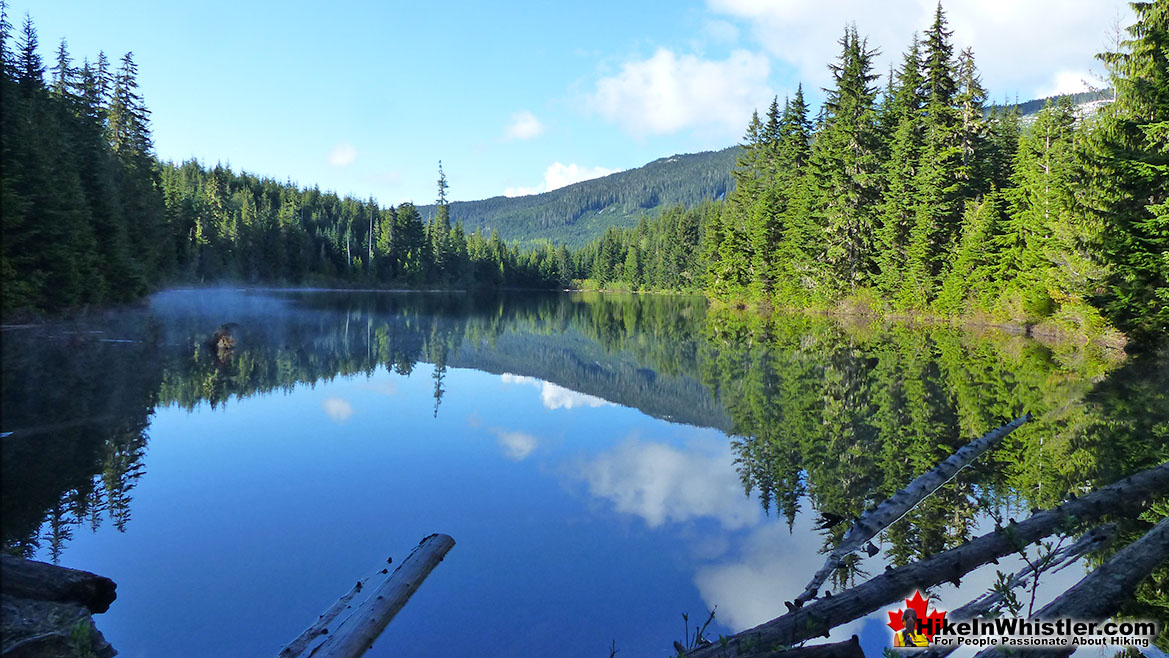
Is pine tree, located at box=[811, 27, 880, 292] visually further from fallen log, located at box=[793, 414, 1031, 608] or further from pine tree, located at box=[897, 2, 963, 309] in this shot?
fallen log, located at box=[793, 414, 1031, 608]

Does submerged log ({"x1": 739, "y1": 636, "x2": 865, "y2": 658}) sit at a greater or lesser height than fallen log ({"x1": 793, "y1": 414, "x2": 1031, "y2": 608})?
greater

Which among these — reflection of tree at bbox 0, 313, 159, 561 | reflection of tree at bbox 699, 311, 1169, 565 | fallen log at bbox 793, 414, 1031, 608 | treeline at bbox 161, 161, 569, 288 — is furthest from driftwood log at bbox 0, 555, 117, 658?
treeline at bbox 161, 161, 569, 288

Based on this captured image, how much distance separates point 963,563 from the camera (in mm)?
4535

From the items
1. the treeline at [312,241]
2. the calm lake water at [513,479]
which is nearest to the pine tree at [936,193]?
the calm lake water at [513,479]

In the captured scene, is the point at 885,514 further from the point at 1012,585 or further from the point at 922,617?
the point at 922,617

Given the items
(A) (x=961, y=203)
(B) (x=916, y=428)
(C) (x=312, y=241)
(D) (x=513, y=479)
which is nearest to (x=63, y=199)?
(D) (x=513, y=479)

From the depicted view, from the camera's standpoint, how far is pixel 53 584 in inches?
169

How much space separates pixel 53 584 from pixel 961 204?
3911cm

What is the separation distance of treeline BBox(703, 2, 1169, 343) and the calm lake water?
17.9 ft

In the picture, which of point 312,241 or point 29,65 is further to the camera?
point 312,241

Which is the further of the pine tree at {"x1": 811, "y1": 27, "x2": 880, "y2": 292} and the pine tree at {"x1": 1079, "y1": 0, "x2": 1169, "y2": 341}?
the pine tree at {"x1": 811, "y1": 27, "x2": 880, "y2": 292}

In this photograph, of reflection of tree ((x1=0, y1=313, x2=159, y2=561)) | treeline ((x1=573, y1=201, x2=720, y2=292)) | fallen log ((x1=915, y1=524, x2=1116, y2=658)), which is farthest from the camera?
treeline ((x1=573, y1=201, x2=720, y2=292))

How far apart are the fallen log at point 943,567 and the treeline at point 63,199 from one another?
2724cm

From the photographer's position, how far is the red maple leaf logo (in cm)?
374
